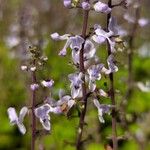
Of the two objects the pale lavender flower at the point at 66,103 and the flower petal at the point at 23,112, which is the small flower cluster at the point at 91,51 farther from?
the flower petal at the point at 23,112

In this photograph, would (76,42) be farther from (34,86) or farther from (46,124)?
(46,124)

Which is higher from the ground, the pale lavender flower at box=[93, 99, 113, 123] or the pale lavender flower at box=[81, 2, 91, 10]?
the pale lavender flower at box=[81, 2, 91, 10]

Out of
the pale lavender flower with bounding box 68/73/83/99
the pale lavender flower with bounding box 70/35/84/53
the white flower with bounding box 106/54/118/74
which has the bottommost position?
the pale lavender flower with bounding box 68/73/83/99

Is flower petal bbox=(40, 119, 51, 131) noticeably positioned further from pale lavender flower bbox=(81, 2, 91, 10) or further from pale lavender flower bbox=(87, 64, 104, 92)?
pale lavender flower bbox=(81, 2, 91, 10)

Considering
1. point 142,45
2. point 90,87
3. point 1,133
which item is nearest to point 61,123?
point 1,133

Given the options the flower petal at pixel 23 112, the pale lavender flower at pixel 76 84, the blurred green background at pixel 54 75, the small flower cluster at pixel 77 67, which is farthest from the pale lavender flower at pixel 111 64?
the blurred green background at pixel 54 75

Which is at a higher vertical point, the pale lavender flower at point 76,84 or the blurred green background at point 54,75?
the pale lavender flower at point 76,84

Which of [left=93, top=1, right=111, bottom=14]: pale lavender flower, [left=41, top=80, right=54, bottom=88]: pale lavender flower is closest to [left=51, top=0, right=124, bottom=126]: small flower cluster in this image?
[left=93, top=1, right=111, bottom=14]: pale lavender flower
